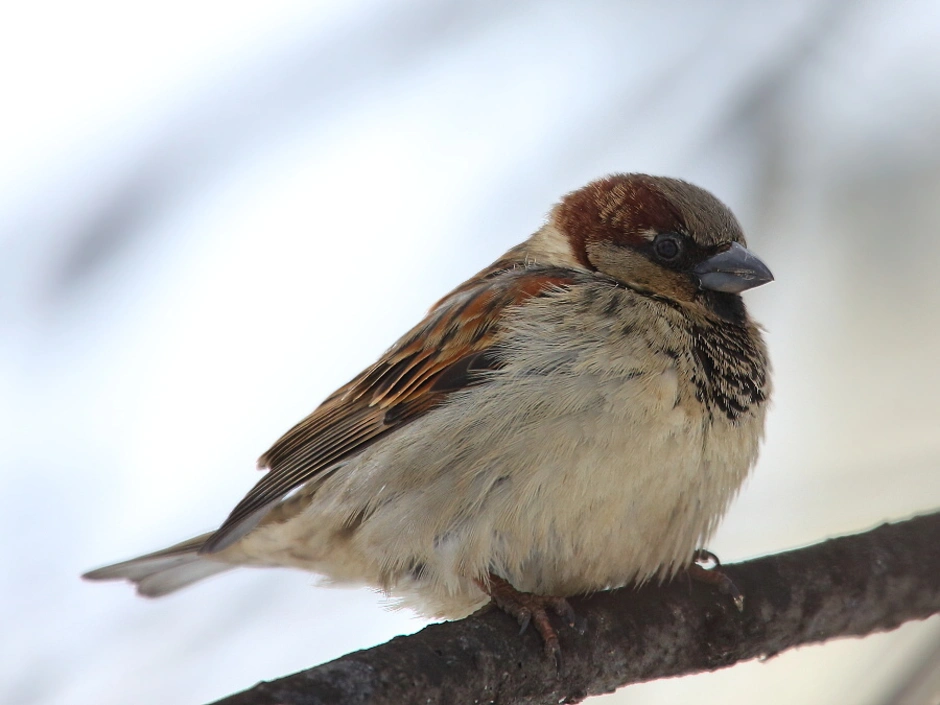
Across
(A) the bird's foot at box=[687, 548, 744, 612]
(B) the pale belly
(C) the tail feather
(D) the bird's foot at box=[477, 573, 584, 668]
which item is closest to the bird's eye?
(B) the pale belly

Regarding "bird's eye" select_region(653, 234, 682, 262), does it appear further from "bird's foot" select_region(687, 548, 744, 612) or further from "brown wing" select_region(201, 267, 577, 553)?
"bird's foot" select_region(687, 548, 744, 612)

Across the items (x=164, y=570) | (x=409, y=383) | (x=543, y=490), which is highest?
(x=409, y=383)

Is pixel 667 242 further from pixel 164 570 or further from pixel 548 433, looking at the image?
pixel 164 570

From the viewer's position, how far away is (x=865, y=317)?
3602mm

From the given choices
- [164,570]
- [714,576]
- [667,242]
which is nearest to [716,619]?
[714,576]

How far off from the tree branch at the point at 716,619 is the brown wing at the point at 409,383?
0.61 m

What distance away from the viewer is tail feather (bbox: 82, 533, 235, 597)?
315cm

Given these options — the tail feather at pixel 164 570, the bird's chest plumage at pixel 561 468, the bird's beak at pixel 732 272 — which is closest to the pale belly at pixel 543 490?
the bird's chest plumage at pixel 561 468

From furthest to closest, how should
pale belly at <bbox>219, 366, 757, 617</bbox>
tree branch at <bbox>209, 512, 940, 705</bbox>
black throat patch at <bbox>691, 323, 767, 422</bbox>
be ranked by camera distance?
1. black throat patch at <bbox>691, 323, 767, 422</bbox>
2. pale belly at <bbox>219, 366, 757, 617</bbox>
3. tree branch at <bbox>209, 512, 940, 705</bbox>

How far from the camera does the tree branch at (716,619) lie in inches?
88.4

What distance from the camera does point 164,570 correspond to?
10.4ft

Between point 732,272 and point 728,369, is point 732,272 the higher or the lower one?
the higher one

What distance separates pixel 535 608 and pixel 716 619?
0.46 metres

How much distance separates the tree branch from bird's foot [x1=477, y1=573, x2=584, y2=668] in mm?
21
